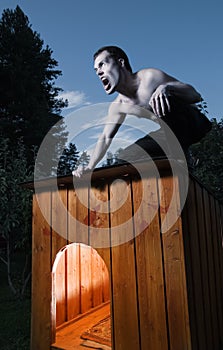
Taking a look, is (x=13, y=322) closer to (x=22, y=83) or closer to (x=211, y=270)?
(x=211, y=270)

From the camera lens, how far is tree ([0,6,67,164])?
9797 millimetres

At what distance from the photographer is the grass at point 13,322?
8.26 feet

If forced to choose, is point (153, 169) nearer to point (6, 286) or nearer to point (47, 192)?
point (47, 192)

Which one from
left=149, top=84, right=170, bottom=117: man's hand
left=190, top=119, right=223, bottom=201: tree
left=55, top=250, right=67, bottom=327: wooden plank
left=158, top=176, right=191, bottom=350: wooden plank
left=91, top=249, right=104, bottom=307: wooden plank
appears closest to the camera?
left=158, top=176, right=191, bottom=350: wooden plank

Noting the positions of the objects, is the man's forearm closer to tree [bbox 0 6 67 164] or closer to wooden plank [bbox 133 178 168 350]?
wooden plank [bbox 133 178 168 350]

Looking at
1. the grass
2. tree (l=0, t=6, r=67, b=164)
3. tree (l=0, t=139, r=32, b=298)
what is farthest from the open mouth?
tree (l=0, t=6, r=67, b=164)

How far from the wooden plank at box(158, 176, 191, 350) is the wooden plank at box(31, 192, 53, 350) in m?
0.89

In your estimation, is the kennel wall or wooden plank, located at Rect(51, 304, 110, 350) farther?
wooden plank, located at Rect(51, 304, 110, 350)

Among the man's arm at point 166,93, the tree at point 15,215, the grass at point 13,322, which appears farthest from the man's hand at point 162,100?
the tree at point 15,215

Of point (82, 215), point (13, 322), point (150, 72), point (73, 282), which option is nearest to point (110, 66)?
point (150, 72)

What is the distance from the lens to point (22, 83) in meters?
10.0

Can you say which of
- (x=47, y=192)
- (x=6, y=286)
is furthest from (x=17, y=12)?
(x=47, y=192)

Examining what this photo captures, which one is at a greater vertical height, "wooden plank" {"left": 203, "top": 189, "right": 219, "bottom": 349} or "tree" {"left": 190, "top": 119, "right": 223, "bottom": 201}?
"tree" {"left": 190, "top": 119, "right": 223, "bottom": 201}

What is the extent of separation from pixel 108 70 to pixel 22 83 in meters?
9.32
